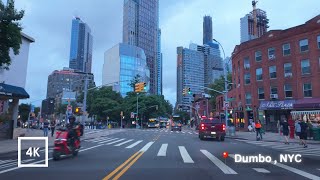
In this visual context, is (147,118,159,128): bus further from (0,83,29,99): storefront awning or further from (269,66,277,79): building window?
(0,83,29,99): storefront awning

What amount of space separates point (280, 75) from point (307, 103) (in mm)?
6275

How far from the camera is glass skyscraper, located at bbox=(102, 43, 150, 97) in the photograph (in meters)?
139

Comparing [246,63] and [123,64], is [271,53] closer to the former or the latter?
[246,63]

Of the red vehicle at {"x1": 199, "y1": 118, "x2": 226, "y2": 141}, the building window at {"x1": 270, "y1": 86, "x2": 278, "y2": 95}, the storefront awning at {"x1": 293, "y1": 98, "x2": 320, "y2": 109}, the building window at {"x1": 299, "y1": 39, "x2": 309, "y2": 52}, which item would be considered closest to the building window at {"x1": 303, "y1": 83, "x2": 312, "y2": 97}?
the storefront awning at {"x1": 293, "y1": 98, "x2": 320, "y2": 109}

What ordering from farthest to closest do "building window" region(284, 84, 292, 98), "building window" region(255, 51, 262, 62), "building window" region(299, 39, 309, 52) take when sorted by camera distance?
"building window" region(255, 51, 262, 62) → "building window" region(284, 84, 292, 98) → "building window" region(299, 39, 309, 52)

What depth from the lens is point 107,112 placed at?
3760 inches

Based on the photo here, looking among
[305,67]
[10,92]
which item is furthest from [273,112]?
[10,92]

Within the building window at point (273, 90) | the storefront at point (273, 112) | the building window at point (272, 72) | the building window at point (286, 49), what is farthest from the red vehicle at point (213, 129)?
the building window at point (286, 49)

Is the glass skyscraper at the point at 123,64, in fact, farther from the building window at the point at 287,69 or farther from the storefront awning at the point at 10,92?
the storefront awning at the point at 10,92

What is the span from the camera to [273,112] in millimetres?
45031

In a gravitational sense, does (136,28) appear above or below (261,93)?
above

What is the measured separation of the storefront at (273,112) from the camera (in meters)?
42.3

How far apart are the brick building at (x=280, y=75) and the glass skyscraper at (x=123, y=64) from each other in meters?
85.9

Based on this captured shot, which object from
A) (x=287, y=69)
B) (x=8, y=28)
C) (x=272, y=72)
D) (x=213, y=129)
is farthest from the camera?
(x=272, y=72)
